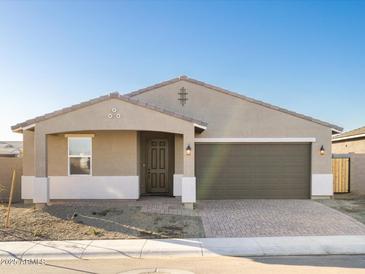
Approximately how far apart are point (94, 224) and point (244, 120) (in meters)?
7.65

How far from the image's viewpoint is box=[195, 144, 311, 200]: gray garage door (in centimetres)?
1405

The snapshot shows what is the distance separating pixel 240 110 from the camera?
14188 millimetres

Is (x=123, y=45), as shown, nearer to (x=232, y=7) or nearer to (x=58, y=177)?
(x=232, y=7)

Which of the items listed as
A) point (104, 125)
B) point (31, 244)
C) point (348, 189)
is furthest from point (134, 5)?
point (348, 189)

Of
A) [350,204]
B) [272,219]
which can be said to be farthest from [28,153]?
[350,204]

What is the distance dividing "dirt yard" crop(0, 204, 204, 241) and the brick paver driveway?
0.74 metres

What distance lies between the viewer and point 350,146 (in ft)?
65.2

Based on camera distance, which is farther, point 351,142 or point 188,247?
point 351,142

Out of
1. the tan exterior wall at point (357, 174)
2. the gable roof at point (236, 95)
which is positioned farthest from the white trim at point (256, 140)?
the tan exterior wall at point (357, 174)

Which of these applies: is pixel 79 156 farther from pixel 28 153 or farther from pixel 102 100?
pixel 102 100

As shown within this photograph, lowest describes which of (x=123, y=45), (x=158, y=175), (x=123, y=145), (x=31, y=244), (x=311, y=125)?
(x=31, y=244)

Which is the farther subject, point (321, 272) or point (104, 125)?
point (104, 125)

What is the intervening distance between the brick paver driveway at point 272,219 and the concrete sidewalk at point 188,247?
60 centimetres

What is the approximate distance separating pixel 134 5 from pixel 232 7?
13.2 ft
